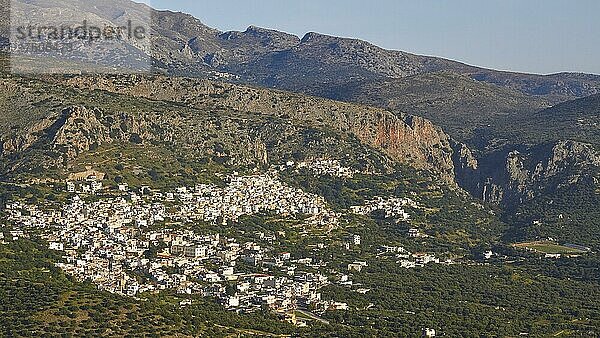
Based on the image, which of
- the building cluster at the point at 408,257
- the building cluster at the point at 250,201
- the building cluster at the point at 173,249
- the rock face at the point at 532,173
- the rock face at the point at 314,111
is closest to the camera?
the building cluster at the point at 173,249

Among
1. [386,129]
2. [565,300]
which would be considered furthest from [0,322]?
[386,129]

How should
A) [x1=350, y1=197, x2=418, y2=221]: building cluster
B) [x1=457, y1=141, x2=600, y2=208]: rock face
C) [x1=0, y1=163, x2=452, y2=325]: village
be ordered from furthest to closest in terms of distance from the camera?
[x1=457, y1=141, x2=600, y2=208]: rock face < [x1=350, y1=197, x2=418, y2=221]: building cluster < [x1=0, y1=163, x2=452, y2=325]: village

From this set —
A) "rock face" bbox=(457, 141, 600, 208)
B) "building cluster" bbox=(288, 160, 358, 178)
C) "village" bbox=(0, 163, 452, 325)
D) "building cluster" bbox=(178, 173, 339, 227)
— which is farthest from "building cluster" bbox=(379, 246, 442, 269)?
"rock face" bbox=(457, 141, 600, 208)

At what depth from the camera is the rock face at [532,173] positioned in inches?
5162

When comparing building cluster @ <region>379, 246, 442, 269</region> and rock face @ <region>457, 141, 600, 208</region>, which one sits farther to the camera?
rock face @ <region>457, 141, 600, 208</region>

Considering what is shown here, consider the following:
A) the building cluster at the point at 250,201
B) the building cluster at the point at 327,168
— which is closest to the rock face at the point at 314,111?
the building cluster at the point at 327,168

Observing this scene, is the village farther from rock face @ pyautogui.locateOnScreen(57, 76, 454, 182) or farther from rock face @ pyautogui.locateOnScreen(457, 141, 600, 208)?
rock face @ pyautogui.locateOnScreen(457, 141, 600, 208)

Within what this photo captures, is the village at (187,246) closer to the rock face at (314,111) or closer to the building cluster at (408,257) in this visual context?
the building cluster at (408,257)

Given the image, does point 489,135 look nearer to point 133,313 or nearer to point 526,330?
point 526,330

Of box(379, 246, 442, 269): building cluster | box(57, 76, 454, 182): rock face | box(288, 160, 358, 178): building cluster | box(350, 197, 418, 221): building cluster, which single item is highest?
box(57, 76, 454, 182): rock face

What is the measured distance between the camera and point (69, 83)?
123 metres

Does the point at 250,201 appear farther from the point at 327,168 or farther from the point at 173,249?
the point at 173,249

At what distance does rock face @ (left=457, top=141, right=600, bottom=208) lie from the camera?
131 m

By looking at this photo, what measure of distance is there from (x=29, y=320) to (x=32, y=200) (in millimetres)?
34065
